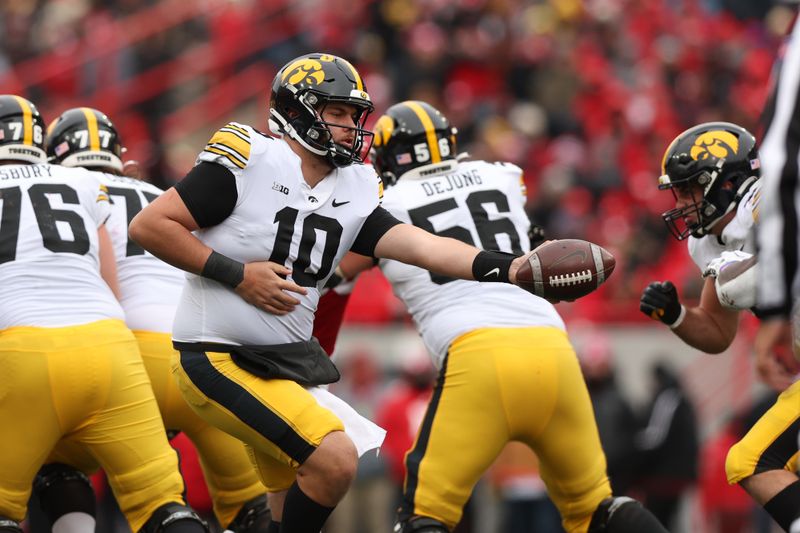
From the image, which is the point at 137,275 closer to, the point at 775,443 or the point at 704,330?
the point at 704,330

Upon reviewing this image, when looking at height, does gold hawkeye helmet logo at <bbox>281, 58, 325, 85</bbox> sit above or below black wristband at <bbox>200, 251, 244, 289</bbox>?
above

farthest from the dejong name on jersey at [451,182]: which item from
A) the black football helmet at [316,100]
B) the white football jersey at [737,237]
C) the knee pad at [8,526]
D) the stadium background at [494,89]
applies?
the stadium background at [494,89]

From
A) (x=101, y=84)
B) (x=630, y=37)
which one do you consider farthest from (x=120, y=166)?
(x=630, y=37)

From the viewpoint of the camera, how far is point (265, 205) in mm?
5191

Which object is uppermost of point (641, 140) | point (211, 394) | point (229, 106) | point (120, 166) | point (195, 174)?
point (195, 174)

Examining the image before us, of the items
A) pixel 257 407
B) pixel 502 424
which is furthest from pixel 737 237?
pixel 257 407

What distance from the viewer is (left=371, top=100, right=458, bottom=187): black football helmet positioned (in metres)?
6.63

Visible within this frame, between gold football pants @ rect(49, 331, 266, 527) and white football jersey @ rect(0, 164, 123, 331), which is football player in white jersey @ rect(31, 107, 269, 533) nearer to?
gold football pants @ rect(49, 331, 266, 527)

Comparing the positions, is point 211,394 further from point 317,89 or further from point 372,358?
point 372,358

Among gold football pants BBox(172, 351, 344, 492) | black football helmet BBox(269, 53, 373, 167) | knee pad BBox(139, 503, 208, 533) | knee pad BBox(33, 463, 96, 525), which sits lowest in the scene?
knee pad BBox(33, 463, 96, 525)

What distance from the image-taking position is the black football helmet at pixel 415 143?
21.7 ft

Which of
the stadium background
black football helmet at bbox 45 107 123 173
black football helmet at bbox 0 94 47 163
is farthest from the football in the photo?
the stadium background

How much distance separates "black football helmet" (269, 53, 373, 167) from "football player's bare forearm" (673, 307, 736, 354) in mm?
1870

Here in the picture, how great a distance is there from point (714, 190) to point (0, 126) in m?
3.46
